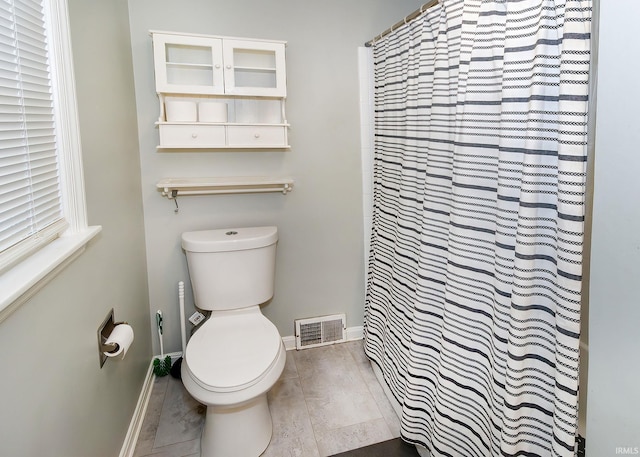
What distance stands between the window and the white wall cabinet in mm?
703

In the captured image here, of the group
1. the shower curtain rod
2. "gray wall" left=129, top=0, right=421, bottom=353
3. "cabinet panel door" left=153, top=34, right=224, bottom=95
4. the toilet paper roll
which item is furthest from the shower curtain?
the toilet paper roll

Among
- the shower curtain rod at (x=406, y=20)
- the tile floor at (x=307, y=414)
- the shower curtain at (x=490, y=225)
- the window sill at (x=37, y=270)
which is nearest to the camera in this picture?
the window sill at (x=37, y=270)

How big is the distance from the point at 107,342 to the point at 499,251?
1.31 meters

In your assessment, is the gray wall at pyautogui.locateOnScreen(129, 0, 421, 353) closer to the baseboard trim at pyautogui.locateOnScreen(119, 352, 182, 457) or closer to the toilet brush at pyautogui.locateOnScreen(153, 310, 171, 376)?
the toilet brush at pyautogui.locateOnScreen(153, 310, 171, 376)

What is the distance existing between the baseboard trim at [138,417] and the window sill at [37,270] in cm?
89

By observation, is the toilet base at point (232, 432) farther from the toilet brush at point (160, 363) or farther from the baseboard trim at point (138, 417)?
the toilet brush at point (160, 363)

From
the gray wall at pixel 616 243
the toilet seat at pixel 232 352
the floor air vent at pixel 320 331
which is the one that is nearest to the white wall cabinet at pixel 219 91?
the toilet seat at pixel 232 352

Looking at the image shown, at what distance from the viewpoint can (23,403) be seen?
83cm

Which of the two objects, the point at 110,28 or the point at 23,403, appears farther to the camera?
the point at 110,28

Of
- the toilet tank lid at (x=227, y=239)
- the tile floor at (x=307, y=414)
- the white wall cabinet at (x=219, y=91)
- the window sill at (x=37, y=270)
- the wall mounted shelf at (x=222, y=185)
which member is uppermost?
the white wall cabinet at (x=219, y=91)

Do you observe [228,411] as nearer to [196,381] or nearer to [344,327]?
[196,381]

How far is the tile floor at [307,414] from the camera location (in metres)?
1.62

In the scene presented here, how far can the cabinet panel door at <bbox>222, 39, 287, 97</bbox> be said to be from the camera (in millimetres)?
1872

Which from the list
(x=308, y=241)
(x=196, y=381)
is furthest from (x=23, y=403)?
(x=308, y=241)
